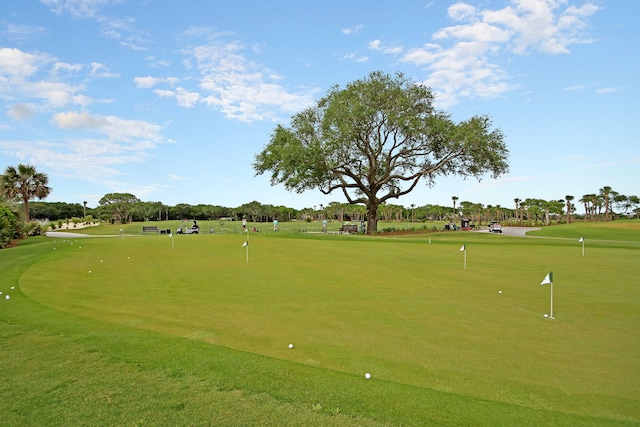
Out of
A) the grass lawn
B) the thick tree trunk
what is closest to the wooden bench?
the thick tree trunk

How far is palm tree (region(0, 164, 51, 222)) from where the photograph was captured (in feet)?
149

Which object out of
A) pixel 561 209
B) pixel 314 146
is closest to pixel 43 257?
pixel 314 146

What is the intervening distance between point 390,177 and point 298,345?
113 feet

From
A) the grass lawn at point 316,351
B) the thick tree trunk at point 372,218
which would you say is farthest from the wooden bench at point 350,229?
the grass lawn at point 316,351

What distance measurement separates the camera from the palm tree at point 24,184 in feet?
149

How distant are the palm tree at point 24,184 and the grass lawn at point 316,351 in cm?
4523

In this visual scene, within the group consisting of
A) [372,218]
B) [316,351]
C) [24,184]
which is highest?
[24,184]

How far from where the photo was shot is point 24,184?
4672 centimetres

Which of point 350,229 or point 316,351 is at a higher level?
point 350,229

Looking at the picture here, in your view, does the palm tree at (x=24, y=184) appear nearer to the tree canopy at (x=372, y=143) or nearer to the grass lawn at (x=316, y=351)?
the tree canopy at (x=372, y=143)

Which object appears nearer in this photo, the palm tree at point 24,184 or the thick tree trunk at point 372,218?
the thick tree trunk at point 372,218

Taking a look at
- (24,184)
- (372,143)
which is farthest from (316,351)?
(24,184)

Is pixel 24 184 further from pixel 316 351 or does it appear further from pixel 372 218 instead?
pixel 316 351

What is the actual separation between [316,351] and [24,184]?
55388mm
